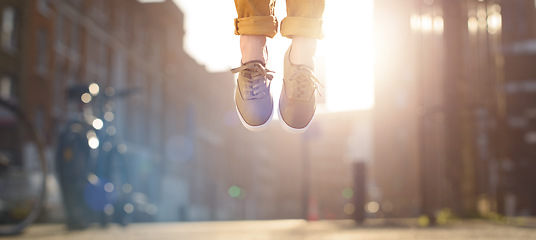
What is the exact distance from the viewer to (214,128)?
198ft

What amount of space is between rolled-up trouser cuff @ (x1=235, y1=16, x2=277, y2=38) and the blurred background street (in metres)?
0.23

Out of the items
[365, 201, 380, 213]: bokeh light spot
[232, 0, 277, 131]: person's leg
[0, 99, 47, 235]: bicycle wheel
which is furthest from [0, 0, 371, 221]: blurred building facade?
[232, 0, 277, 131]: person's leg

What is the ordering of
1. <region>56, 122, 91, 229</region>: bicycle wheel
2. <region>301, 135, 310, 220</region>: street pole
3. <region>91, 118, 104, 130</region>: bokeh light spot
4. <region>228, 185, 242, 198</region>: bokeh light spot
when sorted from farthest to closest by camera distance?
<region>228, 185, 242, 198</region>: bokeh light spot → <region>301, 135, 310, 220</region>: street pole → <region>91, 118, 104, 130</region>: bokeh light spot → <region>56, 122, 91, 229</region>: bicycle wheel

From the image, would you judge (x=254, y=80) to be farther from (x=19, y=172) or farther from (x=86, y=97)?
(x=86, y=97)

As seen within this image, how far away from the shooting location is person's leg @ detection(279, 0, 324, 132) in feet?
11.2

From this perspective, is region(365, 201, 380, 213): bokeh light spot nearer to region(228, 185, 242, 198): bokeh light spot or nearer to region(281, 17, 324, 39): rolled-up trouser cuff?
region(228, 185, 242, 198): bokeh light spot

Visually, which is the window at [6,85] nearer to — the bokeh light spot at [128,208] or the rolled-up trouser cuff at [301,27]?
the bokeh light spot at [128,208]

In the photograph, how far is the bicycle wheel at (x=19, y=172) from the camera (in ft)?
21.4

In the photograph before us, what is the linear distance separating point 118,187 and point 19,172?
2.52 metres

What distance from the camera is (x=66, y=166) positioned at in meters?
8.63

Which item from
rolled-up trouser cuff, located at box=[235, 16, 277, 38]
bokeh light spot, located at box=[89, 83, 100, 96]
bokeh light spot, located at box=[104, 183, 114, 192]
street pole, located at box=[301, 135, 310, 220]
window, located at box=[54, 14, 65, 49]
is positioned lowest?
street pole, located at box=[301, 135, 310, 220]

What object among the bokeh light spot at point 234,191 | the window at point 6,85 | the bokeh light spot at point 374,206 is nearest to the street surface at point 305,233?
the window at point 6,85

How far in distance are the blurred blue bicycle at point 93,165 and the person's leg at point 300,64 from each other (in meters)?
5.58

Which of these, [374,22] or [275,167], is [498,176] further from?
[275,167]
